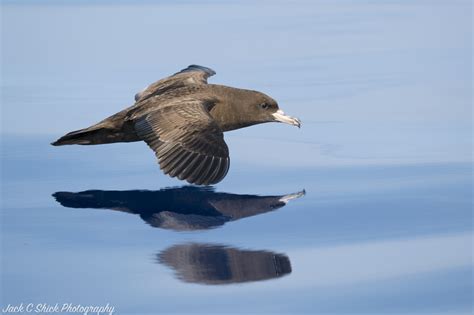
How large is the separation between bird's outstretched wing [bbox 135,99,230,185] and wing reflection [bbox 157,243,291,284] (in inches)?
37.0

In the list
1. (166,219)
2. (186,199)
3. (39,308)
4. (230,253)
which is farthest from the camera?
(186,199)

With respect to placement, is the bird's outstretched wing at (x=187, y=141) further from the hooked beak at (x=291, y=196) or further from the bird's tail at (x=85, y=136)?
the hooked beak at (x=291, y=196)

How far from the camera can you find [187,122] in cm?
789

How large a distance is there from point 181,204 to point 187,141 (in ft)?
1.75

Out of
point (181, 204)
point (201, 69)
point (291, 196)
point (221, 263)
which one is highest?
point (201, 69)

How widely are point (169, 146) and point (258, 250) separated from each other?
162 centimetres

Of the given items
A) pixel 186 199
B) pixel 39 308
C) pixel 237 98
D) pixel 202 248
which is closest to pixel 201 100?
pixel 237 98

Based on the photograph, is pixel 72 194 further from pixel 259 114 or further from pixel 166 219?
pixel 259 114

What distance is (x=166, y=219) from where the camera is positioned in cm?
715

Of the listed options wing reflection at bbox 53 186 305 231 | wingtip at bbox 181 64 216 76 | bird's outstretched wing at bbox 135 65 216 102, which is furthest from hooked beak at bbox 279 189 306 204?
wingtip at bbox 181 64 216 76

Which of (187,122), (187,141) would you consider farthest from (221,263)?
(187,122)

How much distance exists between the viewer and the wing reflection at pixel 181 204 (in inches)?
280

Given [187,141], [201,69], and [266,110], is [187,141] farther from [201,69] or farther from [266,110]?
[201,69]

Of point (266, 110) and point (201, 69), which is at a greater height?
point (201, 69)
